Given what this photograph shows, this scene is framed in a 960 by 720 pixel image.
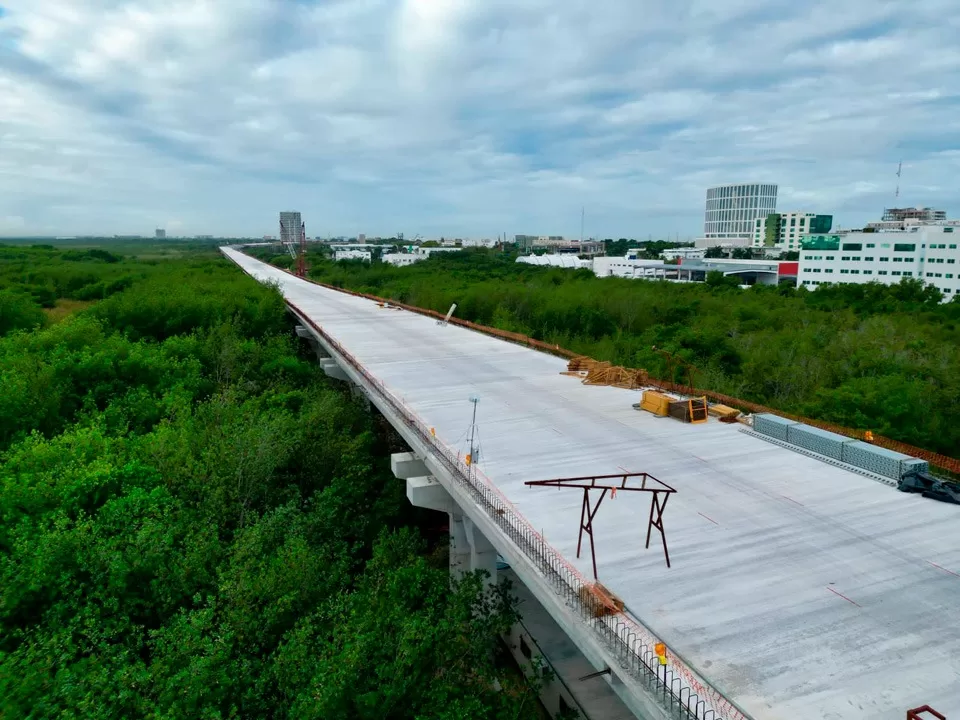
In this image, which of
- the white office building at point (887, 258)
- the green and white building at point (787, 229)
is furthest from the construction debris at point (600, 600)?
the green and white building at point (787, 229)

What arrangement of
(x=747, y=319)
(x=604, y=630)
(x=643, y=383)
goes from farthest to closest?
1. (x=747, y=319)
2. (x=643, y=383)
3. (x=604, y=630)

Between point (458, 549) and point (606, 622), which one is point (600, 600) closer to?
point (606, 622)

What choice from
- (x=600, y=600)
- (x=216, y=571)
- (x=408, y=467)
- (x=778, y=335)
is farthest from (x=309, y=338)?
(x=600, y=600)

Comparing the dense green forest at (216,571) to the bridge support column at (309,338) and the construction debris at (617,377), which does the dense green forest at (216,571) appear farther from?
the bridge support column at (309,338)

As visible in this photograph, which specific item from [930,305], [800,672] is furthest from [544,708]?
[930,305]

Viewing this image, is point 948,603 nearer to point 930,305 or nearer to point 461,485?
point 461,485

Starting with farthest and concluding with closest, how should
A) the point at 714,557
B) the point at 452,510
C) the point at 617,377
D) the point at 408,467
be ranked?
the point at 617,377
the point at 408,467
the point at 452,510
the point at 714,557
